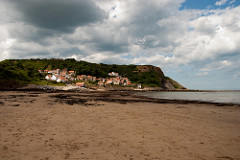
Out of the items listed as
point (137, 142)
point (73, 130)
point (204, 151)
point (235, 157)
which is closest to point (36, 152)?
point (73, 130)

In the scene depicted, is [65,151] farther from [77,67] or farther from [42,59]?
[42,59]

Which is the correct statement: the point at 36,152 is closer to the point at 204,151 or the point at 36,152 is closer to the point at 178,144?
the point at 178,144

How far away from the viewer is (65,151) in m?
5.41

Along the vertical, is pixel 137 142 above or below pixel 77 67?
below

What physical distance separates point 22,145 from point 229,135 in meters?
10.9

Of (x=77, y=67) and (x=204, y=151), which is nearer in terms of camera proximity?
(x=204, y=151)

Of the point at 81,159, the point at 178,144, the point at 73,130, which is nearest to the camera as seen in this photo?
the point at 81,159

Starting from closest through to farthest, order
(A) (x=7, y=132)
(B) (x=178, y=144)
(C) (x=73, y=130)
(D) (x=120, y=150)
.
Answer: (D) (x=120, y=150)
(B) (x=178, y=144)
(A) (x=7, y=132)
(C) (x=73, y=130)

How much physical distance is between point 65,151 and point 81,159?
0.95 m

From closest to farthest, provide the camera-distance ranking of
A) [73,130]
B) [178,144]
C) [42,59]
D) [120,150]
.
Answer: [120,150]
[178,144]
[73,130]
[42,59]

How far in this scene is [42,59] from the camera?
188750 millimetres

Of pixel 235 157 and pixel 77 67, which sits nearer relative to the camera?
pixel 235 157

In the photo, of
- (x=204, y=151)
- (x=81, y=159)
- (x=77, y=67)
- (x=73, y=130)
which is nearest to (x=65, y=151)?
(x=81, y=159)

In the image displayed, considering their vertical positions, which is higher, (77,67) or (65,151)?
(77,67)
